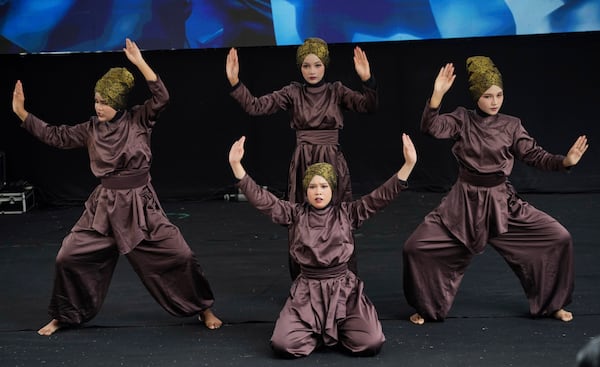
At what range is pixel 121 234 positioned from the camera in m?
4.05

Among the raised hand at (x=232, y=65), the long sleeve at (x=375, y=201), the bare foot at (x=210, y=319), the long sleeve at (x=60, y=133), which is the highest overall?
the raised hand at (x=232, y=65)

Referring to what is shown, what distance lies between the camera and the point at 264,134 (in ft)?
25.3

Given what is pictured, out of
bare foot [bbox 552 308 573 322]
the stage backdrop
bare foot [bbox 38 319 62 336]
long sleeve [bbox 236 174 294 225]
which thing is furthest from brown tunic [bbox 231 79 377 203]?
the stage backdrop

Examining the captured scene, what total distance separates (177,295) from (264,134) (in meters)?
3.66

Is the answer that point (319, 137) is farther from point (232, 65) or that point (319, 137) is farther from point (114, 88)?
point (114, 88)

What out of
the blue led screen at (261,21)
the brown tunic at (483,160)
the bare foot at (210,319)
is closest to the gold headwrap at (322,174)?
the brown tunic at (483,160)

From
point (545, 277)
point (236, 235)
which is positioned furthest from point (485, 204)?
point (236, 235)

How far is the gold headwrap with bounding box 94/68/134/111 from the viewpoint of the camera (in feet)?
13.3

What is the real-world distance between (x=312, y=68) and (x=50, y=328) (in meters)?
1.71

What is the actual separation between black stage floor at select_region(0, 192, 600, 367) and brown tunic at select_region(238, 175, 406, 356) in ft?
0.28

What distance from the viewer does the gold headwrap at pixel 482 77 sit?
4105mm

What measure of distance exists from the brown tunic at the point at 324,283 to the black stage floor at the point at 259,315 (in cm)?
9

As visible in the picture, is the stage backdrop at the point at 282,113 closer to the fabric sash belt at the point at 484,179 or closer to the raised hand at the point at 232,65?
the raised hand at the point at 232,65

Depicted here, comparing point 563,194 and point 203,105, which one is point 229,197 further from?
point 563,194
